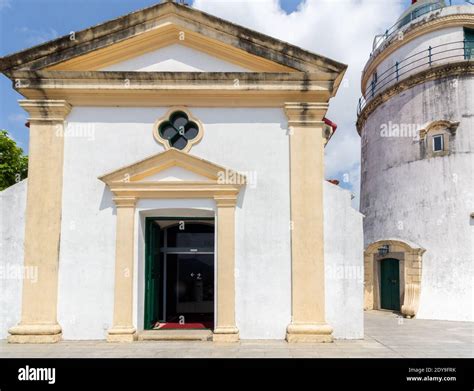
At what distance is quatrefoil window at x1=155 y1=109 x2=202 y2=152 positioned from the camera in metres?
9.01

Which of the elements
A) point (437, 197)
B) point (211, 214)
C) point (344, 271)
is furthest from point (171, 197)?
point (437, 197)

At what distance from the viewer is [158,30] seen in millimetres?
9094

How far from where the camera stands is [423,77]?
49.2 feet

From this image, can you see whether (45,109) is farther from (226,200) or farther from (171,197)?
(226,200)

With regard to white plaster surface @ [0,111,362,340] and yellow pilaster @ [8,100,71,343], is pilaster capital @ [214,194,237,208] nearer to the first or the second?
white plaster surface @ [0,111,362,340]

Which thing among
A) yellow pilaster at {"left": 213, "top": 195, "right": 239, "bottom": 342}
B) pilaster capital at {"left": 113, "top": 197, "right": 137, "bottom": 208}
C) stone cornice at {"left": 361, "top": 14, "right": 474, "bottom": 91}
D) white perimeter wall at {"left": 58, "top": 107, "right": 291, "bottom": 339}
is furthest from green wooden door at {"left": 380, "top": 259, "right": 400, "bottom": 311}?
pilaster capital at {"left": 113, "top": 197, "right": 137, "bottom": 208}

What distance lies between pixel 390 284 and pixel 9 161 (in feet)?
62.7

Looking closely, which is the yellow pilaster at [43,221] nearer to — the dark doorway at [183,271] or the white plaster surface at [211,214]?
the white plaster surface at [211,214]

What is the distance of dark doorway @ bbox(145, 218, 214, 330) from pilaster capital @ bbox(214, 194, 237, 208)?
3.70 feet

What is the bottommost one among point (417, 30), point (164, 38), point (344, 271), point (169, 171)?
point (344, 271)

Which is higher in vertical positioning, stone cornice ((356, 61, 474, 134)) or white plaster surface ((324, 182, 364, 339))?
stone cornice ((356, 61, 474, 134))

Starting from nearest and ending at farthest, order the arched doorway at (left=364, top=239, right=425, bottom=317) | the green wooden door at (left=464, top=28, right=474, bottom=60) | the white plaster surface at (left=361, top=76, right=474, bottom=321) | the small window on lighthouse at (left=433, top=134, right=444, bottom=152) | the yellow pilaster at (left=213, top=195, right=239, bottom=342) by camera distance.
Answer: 1. the yellow pilaster at (left=213, top=195, right=239, bottom=342)
2. the white plaster surface at (left=361, top=76, right=474, bottom=321)
3. the arched doorway at (left=364, top=239, right=425, bottom=317)
4. the small window on lighthouse at (left=433, top=134, right=444, bottom=152)
5. the green wooden door at (left=464, top=28, right=474, bottom=60)
